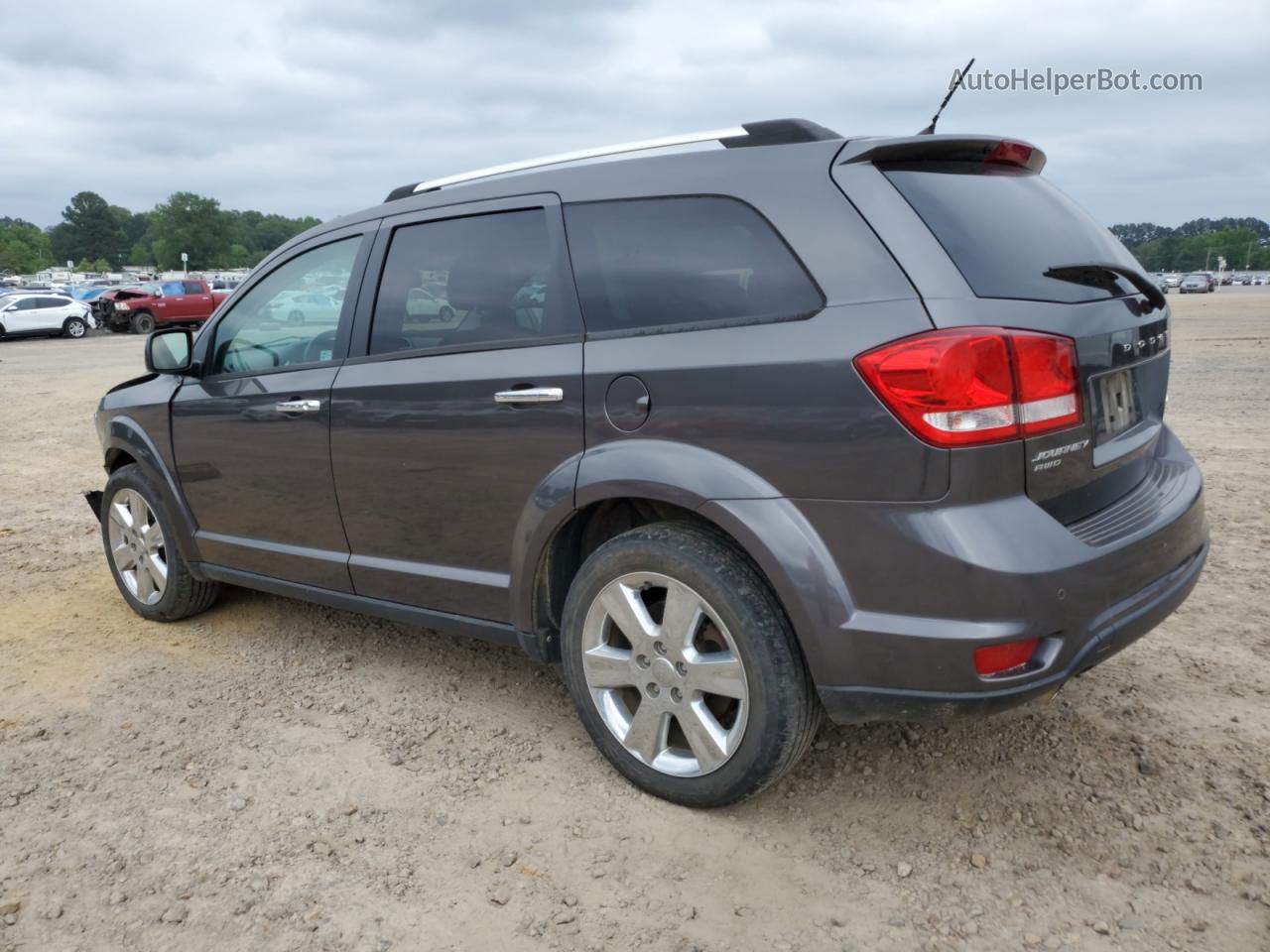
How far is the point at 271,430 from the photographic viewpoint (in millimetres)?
3842

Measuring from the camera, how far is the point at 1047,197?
302 centimetres

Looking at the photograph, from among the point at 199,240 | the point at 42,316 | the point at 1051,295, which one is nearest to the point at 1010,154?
the point at 1051,295

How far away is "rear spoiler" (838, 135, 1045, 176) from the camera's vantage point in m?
2.59

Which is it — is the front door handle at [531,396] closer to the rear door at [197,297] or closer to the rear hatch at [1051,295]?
the rear hatch at [1051,295]

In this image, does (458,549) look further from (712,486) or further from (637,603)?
(712,486)

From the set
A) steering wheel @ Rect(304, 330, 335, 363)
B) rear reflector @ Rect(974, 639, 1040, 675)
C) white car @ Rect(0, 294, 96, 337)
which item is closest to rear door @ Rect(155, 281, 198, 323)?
white car @ Rect(0, 294, 96, 337)

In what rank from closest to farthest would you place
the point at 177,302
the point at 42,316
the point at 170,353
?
1. the point at 170,353
2. the point at 42,316
3. the point at 177,302

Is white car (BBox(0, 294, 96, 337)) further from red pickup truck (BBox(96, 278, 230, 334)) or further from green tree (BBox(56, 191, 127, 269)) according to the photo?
green tree (BBox(56, 191, 127, 269))

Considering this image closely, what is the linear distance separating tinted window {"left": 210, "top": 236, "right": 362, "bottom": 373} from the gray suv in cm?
5

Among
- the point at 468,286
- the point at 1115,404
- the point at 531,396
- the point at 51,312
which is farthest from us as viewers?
the point at 51,312

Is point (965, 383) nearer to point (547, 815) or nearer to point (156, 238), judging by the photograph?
point (547, 815)

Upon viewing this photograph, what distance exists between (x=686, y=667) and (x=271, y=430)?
1972mm

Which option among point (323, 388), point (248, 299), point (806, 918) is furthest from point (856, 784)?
point (248, 299)

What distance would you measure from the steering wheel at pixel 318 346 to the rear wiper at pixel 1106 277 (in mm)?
2416
